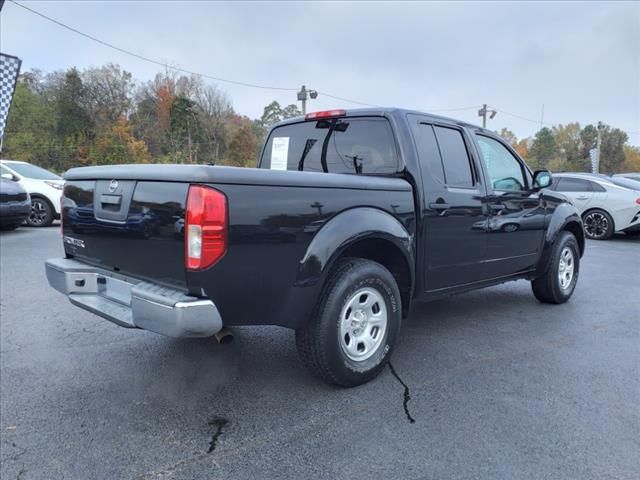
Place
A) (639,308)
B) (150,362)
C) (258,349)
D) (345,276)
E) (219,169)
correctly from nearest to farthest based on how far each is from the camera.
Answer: (219,169)
(345,276)
(150,362)
(258,349)
(639,308)

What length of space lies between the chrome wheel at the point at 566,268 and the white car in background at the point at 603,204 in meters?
6.17

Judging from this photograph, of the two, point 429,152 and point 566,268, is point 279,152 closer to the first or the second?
point 429,152

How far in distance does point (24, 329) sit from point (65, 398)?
1.68m

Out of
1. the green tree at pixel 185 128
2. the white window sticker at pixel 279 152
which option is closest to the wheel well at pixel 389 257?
the white window sticker at pixel 279 152

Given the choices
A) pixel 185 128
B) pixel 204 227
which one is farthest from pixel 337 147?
pixel 185 128

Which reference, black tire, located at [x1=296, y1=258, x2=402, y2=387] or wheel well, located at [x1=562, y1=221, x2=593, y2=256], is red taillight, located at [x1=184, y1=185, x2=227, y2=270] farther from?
wheel well, located at [x1=562, y1=221, x2=593, y2=256]

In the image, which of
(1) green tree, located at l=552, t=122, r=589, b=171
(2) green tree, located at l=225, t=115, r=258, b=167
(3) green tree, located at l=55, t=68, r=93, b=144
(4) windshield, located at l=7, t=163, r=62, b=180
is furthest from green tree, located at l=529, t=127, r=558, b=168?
(4) windshield, located at l=7, t=163, r=62, b=180

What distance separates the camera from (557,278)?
5035 millimetres

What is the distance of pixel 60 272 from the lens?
121 inches

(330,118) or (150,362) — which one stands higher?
(330,118)

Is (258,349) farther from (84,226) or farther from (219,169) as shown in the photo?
(219,169)

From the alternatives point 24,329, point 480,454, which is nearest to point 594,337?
point 480,454

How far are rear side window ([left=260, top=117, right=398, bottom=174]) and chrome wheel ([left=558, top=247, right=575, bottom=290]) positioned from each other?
2805 mm

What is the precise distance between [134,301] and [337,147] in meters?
2.08
